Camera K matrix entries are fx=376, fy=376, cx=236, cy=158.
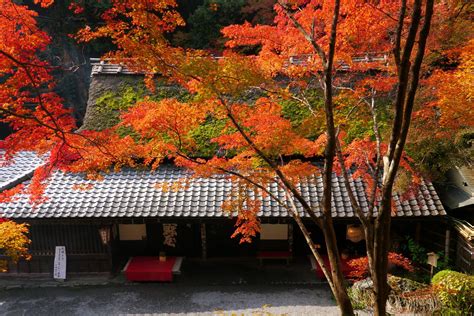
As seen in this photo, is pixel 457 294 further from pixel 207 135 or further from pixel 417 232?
pixel 207 135

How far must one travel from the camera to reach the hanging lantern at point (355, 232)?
1053cm

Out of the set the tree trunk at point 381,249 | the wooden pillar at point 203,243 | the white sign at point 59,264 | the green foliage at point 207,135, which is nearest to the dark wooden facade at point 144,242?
the wooden pillar at point 203,243

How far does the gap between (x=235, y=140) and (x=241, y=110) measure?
44.5 inches

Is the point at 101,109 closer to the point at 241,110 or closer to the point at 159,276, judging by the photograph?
the point at 159,276

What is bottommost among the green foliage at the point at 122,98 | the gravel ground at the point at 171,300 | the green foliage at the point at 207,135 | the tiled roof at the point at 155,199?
the gravel ground at the point at 171,300

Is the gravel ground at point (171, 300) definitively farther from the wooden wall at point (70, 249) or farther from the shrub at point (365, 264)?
the shrub at point (365, 264)

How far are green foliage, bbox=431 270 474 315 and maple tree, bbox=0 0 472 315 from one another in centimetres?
239

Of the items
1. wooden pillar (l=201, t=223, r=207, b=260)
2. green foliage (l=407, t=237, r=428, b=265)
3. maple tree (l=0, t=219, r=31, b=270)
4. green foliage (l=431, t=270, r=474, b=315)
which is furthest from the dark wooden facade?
green foliage (l=431, t=270, r=474, b=315)

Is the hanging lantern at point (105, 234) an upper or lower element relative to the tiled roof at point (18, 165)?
lower

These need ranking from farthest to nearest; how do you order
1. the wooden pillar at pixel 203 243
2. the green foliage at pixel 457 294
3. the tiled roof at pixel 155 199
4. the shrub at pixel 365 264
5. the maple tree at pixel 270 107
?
the wooden pillar at pixel 203 243 → the tiled roof at pixel 155 199 → the shrub at pixel 365 264 → the green foliage at pixel 457 294 → the maple tree at pixel 270 107

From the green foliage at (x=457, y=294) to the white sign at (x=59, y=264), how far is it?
31.5ft

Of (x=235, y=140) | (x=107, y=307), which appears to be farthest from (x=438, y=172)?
(x=107, y=307)

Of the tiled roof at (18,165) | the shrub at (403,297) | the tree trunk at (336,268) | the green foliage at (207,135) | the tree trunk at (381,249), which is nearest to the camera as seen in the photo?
the tree trunk at (381,249)

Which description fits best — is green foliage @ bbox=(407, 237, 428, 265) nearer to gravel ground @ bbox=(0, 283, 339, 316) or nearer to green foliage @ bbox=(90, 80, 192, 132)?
gravel ground @ bbox=(0, 283, 339, 316)
